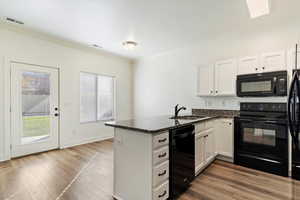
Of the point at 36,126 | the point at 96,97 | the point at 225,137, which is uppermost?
the point at 96,97

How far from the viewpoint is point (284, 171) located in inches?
105

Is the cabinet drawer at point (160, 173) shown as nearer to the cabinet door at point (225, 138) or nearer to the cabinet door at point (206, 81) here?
the cabinet door at point (225, 138)

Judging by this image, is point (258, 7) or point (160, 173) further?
point (258, 7)

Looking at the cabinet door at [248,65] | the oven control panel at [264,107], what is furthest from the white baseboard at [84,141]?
the cabinet door at [248,65]

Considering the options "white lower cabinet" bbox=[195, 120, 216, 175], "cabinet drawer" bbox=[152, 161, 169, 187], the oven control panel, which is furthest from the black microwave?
"cabinet drawer" bbox=[152, 161, 169, 187]

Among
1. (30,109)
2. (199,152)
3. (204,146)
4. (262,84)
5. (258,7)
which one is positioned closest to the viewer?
(258,7)

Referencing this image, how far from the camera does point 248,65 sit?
317cm

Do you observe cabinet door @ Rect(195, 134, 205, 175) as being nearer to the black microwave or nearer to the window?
the black microwave

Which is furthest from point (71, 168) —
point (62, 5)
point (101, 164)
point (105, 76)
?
point (105, 76)

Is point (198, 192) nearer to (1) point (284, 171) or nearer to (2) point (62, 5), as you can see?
(1) point (284, 171)

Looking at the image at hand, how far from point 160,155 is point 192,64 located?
10.4 feet

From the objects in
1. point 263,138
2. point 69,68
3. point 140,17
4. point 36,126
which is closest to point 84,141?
point 36,126

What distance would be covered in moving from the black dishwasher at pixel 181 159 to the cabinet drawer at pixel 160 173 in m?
0.09

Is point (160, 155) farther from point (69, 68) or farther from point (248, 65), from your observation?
point (69, 68)
